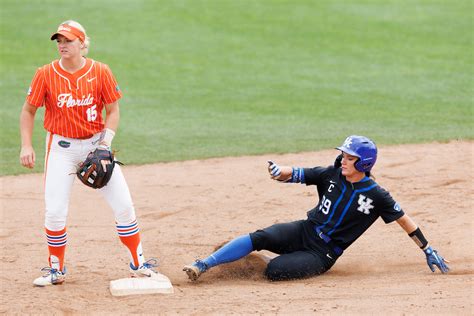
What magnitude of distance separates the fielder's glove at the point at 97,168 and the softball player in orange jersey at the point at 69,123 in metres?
0.10

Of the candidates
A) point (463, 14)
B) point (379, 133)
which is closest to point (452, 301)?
point (379, 133)

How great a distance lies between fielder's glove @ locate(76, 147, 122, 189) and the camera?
6.15 meters

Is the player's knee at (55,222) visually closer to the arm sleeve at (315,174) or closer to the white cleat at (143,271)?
the white cleat at (143,271)

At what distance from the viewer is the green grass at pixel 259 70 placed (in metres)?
12.0

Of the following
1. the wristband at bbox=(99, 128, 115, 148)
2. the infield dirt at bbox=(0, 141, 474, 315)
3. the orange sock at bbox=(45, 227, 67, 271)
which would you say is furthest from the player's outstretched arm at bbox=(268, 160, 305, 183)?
the orange sock at bbox=(45, 227, 67, 271)

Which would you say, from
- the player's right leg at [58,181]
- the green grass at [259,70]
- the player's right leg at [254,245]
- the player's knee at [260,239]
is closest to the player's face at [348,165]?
the player's right leg at [254,245]

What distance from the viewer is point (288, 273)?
6.68 metres

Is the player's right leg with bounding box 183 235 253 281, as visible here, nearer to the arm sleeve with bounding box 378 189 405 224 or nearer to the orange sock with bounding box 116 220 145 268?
the orange sock with bounding box 116 220 145 268

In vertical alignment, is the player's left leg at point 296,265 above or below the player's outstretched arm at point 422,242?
below

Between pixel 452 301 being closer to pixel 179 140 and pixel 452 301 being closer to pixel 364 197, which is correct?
pixel 364 197

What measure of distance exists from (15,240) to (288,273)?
2.76 metres

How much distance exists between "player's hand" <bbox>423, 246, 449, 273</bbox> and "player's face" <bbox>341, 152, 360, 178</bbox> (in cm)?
83

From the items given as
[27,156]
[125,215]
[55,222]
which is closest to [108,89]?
[27,156]

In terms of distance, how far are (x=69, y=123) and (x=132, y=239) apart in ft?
3.27
